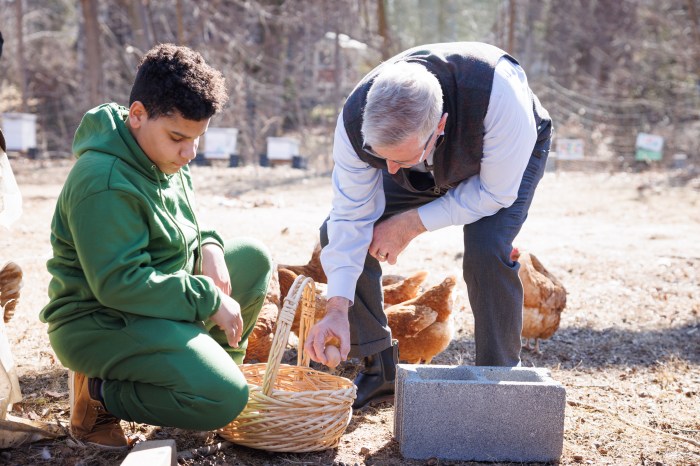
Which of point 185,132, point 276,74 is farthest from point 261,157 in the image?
point 185,132

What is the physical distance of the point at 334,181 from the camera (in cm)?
282

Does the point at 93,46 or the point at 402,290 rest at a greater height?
the point at 93,46

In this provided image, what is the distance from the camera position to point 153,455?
1.93m

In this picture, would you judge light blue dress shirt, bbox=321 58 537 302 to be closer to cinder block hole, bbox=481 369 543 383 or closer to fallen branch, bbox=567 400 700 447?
cinder block hole, bbox=481 369 543 383

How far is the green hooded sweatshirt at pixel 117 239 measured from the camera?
214 centimetres

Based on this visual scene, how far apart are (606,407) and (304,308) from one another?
136cm

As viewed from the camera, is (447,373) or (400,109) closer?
(400,109)

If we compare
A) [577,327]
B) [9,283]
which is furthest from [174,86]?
[577,327]

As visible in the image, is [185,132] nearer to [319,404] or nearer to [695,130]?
[319,404]

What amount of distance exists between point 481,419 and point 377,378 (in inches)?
26.3

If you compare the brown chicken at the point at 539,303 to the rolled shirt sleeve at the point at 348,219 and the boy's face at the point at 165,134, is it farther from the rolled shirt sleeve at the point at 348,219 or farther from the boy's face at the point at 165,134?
the boy's face at the point at 165,134

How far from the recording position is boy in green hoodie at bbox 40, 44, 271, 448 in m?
2.16

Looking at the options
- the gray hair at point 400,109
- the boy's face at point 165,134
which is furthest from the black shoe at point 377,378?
the boy's face at point 165,134

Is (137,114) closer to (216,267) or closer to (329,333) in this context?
(216,267)
